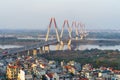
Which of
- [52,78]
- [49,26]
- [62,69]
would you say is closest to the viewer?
[52,78]

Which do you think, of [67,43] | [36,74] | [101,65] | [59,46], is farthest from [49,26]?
[36,74]

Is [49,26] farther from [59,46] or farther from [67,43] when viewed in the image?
[67,43]

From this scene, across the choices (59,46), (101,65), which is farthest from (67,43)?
(101,65)

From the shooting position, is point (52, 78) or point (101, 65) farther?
point (101, 65)

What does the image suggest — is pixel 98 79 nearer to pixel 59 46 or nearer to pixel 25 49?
pixel 25 49

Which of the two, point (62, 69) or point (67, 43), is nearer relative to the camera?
point (62, 69)

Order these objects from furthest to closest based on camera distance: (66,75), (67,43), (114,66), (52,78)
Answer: (67,43) < (114,66) < (66,75) < (52,78)

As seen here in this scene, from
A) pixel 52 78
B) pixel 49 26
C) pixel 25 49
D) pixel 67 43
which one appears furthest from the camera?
pixel 67 43

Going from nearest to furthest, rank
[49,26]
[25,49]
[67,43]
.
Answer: [25,49], [49,26], [67,43]

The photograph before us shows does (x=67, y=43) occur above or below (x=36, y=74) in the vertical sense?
below
